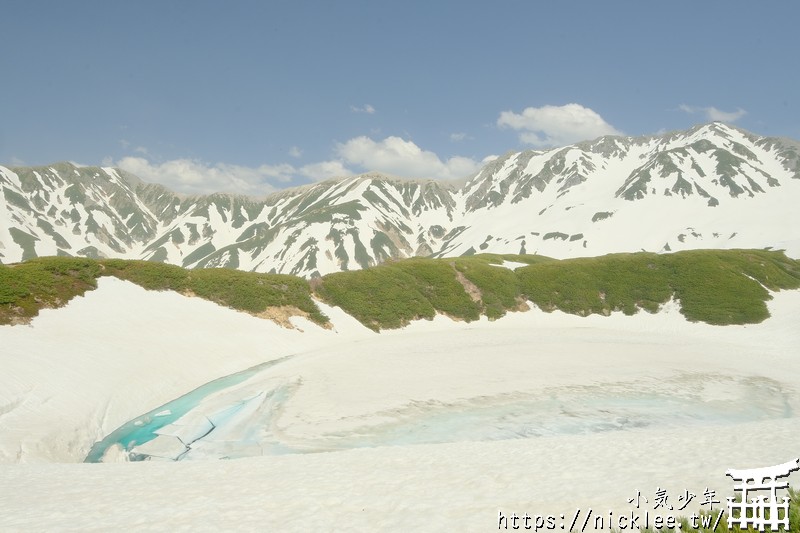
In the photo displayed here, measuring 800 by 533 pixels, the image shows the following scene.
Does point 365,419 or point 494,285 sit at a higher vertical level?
point 494,285

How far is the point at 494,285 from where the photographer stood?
191ft

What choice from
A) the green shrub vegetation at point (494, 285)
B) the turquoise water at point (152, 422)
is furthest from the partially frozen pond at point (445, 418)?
the green shrub vegetation at point (494, 285)

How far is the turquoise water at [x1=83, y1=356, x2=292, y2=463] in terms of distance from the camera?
19.1m

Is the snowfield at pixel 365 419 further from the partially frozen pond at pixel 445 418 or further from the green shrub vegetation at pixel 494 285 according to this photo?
the green shrub vegetation at pixel 494 285

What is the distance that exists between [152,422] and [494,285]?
45.3 m

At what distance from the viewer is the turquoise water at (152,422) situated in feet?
62.7

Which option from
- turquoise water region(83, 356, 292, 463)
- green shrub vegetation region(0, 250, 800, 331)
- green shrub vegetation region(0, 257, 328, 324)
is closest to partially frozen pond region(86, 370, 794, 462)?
turquoise water region(83, 356, 292, 463)

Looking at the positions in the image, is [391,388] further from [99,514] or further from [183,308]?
[183,308]

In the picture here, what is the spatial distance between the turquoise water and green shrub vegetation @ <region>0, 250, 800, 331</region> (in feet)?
50.0

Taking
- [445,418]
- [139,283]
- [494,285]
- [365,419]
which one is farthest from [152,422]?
[494,285]

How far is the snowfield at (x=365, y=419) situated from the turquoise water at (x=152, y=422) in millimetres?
682

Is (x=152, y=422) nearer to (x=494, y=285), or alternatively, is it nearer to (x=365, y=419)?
(x=365, y=419)

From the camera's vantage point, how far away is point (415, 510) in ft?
31.7

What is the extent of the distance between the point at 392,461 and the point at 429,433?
4835 millimetres
